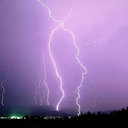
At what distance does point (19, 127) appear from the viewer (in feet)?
110

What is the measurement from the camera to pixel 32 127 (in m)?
33.8

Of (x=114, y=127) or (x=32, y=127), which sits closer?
(x=114, y=127)

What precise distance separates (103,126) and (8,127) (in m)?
14.4

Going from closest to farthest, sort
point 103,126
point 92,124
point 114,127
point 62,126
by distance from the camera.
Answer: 1. point 114,127
2. point 103,126
3. point 92,124
4. point 62,126

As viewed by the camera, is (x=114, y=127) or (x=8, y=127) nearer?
(x=114, y=127)

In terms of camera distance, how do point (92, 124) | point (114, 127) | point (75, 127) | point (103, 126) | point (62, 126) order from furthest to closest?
point (62, 126) < point (75, 127) < point (92, 124) < point (103, 126) < point (114, 127)

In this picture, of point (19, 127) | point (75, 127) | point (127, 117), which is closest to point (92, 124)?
point (75, 127)

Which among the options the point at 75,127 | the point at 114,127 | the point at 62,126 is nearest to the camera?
the point at 114,127

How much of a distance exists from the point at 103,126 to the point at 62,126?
9.72m

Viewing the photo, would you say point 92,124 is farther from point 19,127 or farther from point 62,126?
point 19,127

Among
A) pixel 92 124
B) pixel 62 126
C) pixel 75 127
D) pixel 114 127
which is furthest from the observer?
pixel 62 126

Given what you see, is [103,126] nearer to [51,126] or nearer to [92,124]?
[92,124]

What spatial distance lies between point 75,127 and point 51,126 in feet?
19.8

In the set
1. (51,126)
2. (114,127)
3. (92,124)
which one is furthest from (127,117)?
(51,126)
